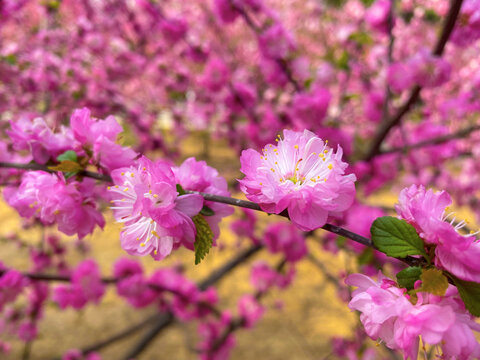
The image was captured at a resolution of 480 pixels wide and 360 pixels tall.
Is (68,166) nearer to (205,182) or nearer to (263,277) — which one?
(205,182)

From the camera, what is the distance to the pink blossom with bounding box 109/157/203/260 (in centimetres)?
45

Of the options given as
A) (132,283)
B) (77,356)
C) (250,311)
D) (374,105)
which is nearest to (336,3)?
(374,105)

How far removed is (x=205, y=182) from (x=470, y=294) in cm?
39

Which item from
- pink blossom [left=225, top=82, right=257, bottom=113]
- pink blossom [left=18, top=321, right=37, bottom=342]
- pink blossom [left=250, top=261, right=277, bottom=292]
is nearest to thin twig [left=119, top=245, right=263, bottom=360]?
pink blossom [left=250, top=261, right=277, bottom=292]

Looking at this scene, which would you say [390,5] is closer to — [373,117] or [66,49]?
[373,117]

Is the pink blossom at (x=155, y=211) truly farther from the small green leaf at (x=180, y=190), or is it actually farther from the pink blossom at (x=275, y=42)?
the pink blossom at (x=275, y=42)

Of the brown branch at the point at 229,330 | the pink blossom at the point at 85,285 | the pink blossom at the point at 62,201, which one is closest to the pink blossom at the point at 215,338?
the brown branch at the point at 229,330

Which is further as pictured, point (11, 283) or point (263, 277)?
point (263, 277)

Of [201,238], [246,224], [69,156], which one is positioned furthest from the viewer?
[246,224]

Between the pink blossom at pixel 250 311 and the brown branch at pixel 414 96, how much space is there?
123 cm

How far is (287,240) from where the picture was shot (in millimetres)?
1719

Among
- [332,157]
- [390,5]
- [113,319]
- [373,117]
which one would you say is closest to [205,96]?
[373,117]

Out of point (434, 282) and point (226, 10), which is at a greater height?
point (226, 10)

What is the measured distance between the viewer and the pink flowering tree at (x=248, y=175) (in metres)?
0.42
